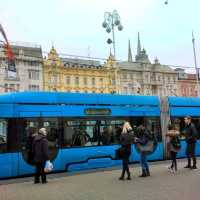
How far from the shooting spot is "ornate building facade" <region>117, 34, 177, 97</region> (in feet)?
358

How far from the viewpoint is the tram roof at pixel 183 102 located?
21991 mm

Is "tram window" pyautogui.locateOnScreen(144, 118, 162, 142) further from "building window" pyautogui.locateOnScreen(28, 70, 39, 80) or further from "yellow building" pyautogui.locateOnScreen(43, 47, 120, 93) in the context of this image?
"yellow building" pyautogui.locateOnScreen(43, 47, 120, 93)

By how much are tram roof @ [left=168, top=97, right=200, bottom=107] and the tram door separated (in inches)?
282

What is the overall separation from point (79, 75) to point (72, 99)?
8433cm

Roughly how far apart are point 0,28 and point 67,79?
74.7 m

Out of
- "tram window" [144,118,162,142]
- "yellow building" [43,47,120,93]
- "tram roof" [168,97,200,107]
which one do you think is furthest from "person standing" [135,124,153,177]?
"yellow building" [43,47,120,93]

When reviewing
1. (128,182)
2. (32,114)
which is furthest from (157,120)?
(128,182)

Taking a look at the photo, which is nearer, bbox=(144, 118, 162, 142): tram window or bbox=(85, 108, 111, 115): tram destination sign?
bbox=(85, 108, 111, 115): tram destination sign

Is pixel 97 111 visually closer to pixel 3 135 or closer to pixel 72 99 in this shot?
pixel 72 99

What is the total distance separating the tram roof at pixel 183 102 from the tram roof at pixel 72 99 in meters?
1.03

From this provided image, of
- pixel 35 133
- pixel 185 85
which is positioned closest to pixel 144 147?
pixel 35 133

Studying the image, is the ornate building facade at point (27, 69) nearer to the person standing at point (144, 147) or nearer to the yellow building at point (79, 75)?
the yellow building at point (79, 75)

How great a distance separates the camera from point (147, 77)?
11531 cm

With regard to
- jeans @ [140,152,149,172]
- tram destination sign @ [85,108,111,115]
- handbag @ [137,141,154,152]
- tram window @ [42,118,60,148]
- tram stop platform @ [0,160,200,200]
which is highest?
tram destination sign @ [85,108,111,115]
